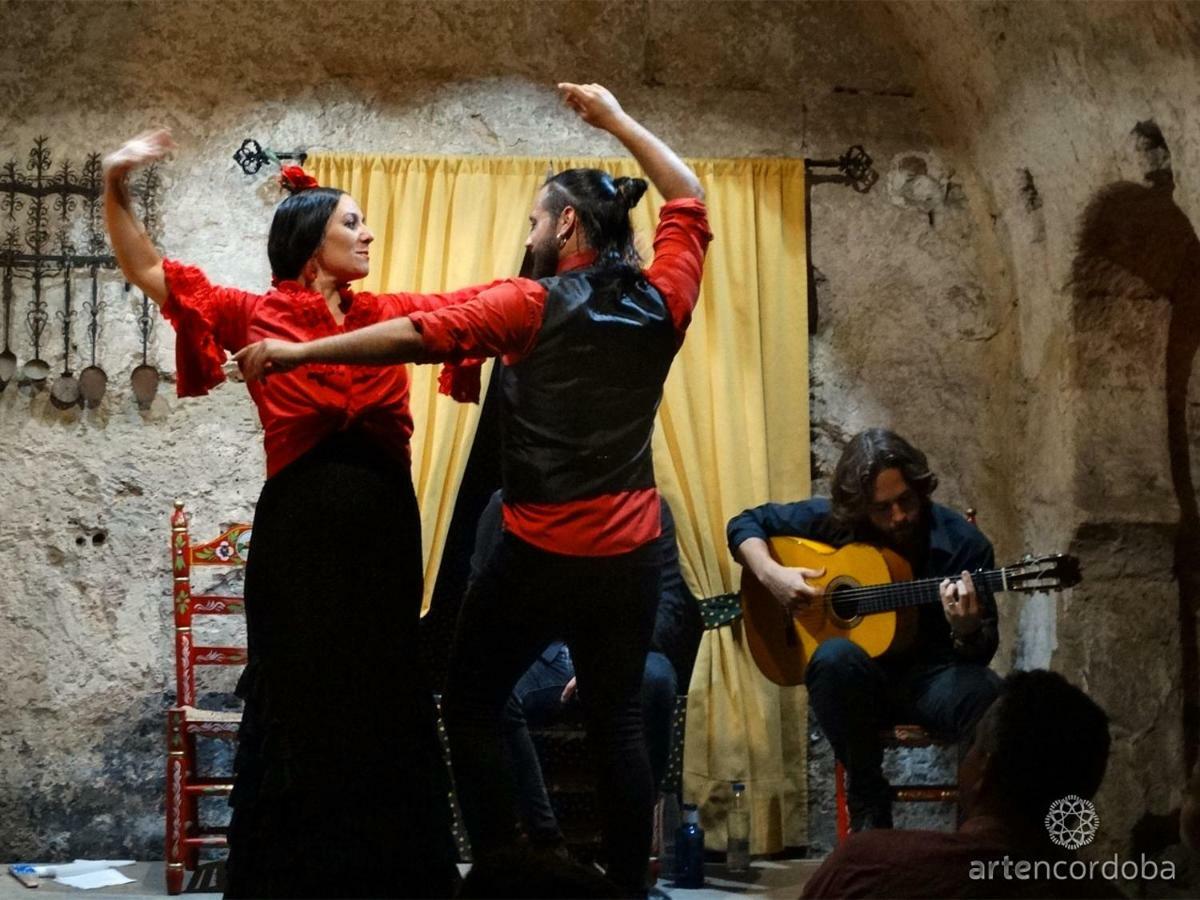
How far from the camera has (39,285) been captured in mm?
4785

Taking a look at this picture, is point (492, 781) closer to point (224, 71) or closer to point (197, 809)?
point (197, 809)

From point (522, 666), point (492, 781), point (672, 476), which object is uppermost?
point (672, 476)

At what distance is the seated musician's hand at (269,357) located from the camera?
2525mm

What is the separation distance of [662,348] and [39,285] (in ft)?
8.82

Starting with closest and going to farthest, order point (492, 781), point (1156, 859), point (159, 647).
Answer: point (492, 781) < point (1156, 859) < point (159, 647)

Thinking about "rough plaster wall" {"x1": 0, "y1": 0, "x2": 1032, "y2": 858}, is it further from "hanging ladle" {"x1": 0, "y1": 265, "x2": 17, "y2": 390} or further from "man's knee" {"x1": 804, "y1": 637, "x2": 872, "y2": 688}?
"man's knee" {"x1": 804, "y1": 637, "x2": 872, "y2": 688}

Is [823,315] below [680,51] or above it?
below

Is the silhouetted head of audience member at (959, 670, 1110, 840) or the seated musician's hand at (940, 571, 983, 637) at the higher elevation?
the seated musician's hand at (940, 571, 983, 637)

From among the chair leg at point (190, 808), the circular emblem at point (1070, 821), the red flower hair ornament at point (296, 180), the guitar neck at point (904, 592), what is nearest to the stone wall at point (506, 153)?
the chair leg at point (190, 808)

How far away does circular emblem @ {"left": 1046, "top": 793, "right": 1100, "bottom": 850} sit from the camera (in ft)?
5.94

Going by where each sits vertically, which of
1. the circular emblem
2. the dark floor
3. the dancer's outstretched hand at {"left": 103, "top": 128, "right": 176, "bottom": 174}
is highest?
the dancer's outstretched hand at {"left": 103, "top": 128, "right": 176, "bottom": 174}

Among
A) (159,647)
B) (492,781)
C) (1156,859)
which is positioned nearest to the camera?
(492,781)

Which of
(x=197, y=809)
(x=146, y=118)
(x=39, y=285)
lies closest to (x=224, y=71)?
(x=146, y=118)

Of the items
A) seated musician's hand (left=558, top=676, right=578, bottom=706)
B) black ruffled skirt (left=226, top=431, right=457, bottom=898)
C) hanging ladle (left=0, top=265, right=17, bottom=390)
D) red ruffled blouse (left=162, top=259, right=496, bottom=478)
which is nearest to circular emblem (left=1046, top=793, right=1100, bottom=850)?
black ruffled skirt (left=226, top=431, right=457, bottom=898)
